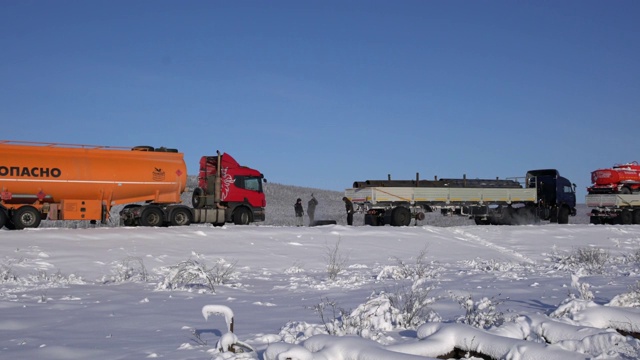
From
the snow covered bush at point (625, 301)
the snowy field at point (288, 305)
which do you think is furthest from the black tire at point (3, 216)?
the snow covered bush at point (625, 301)

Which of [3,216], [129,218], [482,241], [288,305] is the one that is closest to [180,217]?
A: [129,218]

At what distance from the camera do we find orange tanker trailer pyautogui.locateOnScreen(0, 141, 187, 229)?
22531 mm

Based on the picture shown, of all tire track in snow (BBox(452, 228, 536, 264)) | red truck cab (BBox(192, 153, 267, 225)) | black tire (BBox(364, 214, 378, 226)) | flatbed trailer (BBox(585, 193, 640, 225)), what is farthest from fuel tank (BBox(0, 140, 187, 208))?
flatbed trailer (BBox(585, 193, 640, 225))

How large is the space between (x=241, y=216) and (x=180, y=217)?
120 inches

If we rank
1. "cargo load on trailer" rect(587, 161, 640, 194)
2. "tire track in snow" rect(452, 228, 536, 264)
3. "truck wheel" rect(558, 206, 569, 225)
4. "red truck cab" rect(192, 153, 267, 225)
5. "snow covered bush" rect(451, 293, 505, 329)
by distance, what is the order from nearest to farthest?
"snow covered bush" rect(451, 293, 505, 329)
"tire track in snow" rect(452, 228, 536, 264)
"red truck cab" rect(192, 153, 267, 225)
"truck wheel" rect(558, 206, 569, 225)
"cargo load on trailer" rect(587, 161, 640, 194)

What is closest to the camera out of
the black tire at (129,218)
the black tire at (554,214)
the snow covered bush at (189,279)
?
the snow covered bush at (189,279)

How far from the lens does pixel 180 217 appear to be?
26.0 meters

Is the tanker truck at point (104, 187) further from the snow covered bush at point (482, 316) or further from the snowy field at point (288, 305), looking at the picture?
the snow covered bush at point (482, 316)

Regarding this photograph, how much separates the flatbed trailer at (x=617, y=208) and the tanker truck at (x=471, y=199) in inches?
93.0

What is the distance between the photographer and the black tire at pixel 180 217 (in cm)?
2575

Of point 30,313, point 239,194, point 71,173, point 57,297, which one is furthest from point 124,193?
point 30,313

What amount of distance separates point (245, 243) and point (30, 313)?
1222 centimetres

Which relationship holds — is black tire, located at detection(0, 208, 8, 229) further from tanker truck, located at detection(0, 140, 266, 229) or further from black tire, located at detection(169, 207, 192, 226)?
black tire, located at detection(169, 207, 192, 226)

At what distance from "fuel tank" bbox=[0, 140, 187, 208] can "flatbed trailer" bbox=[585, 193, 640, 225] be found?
2498 centimetres
